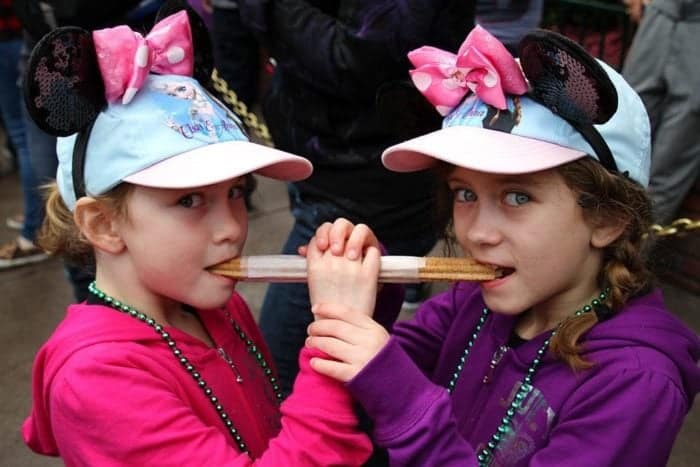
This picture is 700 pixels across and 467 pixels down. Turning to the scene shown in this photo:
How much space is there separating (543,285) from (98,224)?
848 millimetres

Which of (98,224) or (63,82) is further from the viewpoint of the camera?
(98,224)

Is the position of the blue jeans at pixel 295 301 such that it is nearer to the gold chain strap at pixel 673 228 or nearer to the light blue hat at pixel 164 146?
the gold chain strap at pixel 673 228

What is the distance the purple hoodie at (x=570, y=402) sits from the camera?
128 centimetres

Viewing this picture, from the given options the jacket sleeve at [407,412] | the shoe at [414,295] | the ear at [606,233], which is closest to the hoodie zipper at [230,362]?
the jacket sleeve at [407,412]

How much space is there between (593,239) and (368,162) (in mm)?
799

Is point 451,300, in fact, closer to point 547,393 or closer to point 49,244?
point 547,393

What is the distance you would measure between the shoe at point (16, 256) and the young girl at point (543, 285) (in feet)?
11.0

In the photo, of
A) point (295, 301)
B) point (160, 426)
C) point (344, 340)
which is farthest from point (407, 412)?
point (295, 301)

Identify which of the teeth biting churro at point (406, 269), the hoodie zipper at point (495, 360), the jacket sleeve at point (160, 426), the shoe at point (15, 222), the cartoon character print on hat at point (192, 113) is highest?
the cartoon character print on hat at point (192, 113)

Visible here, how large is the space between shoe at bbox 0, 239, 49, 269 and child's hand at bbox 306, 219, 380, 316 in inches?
128

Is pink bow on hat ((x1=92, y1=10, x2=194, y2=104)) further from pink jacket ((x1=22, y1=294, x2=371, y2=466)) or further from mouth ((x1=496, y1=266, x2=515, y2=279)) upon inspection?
mouth ((x1=496, y1=266, x2=515, y2=279))

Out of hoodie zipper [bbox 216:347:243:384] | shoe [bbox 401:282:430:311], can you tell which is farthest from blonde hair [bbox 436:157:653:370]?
shoe [bbox 401:282:430:311]

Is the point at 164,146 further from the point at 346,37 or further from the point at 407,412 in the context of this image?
the point at 346,37

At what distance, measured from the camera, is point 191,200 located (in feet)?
4.57
